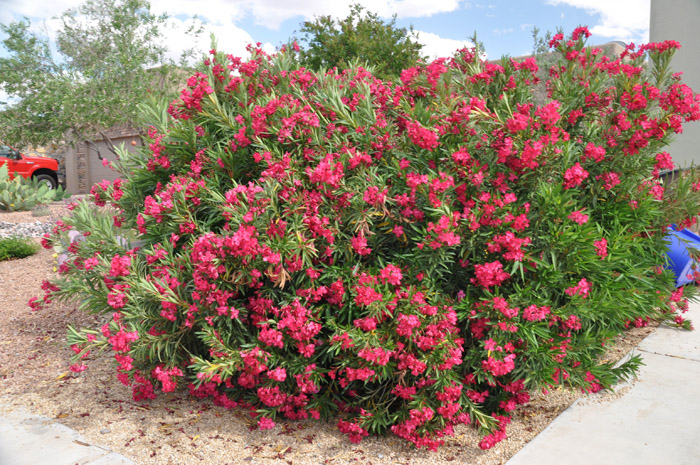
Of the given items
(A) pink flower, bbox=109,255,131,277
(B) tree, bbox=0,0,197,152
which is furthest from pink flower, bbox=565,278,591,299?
(B) tree, bbox=0,0,197,152

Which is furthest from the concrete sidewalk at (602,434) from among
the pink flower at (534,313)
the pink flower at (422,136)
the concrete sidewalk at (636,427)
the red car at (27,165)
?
the red car at (27,165)

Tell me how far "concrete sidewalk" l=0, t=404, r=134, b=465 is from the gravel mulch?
74 mm

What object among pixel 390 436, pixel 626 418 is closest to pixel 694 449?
pixel 626 418

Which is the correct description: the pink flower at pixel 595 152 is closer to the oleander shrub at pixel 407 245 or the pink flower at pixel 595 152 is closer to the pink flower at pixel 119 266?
the oleander shrub at pixel 407 245

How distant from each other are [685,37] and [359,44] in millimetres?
7084

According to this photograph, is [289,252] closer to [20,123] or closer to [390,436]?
[390,436]

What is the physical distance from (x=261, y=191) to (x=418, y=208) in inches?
37.0

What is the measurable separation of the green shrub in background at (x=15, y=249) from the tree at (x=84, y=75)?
19.2 feet

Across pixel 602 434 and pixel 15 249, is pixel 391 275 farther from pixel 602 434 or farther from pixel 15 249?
pixel 15 249

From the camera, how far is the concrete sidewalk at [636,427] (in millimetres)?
2986

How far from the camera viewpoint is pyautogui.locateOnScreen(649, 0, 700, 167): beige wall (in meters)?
10.0

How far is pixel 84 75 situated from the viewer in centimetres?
1494

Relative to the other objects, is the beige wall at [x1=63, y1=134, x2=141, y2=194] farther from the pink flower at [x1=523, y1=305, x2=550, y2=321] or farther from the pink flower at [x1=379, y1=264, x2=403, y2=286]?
the pink flower at [x1=523, y1=305, x2=550, y2=321]

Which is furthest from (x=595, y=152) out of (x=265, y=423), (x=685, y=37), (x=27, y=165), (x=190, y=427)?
(x=27, y=165)
